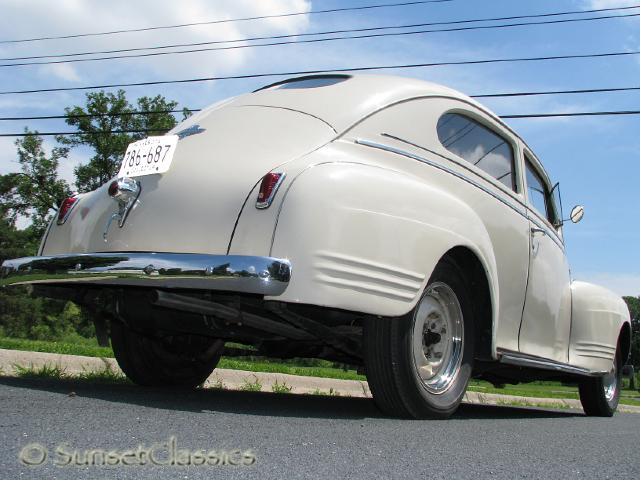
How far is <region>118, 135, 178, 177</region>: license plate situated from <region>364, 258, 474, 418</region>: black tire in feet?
4.11

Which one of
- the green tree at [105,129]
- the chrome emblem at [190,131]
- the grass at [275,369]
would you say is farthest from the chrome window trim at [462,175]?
the green tree at [105,129]

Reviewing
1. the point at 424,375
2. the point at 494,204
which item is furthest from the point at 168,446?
the point at 494,204

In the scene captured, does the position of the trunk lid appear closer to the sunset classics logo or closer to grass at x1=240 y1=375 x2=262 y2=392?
the sunset classics logo

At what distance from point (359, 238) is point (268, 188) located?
450mm

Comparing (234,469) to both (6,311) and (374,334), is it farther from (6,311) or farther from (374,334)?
(6,311)

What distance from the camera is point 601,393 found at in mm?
6102

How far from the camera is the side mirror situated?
6.18 m

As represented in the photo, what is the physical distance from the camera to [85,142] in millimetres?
37531

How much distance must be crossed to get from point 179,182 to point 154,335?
1.33 m

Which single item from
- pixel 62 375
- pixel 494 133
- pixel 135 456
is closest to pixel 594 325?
pixel 494 133

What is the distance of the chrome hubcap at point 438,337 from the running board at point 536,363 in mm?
418

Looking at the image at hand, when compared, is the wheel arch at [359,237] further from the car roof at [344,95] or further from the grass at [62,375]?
the grass at [62,375]

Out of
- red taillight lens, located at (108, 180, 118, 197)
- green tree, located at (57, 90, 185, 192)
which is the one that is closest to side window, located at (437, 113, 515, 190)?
red taillight lens, located at (108, 180, 118, 197)

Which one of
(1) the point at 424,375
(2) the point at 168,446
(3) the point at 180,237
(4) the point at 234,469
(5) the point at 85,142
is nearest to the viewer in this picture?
(4) the point at 234,469
